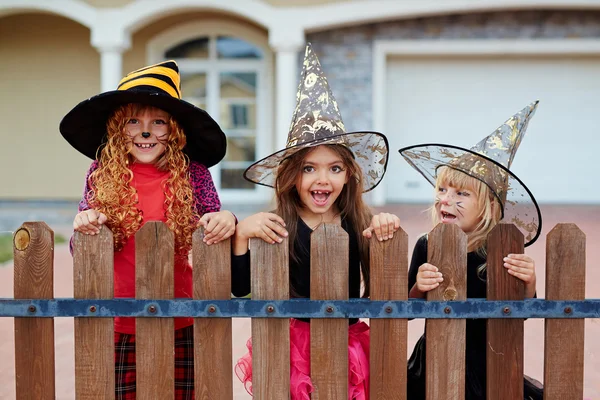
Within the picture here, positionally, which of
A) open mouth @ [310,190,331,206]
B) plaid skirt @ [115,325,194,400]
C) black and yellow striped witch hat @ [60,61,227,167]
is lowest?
plaid skirt @ [115,325,194,400]

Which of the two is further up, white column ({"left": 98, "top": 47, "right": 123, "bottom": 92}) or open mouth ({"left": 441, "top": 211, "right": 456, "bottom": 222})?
white column ({"left": 98, "top": 47, "right": 123, "bottom": 92})

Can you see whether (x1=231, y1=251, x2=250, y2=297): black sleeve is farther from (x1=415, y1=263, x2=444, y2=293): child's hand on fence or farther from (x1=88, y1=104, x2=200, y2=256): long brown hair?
(x1=415, y1=263, x2=444, y2=293): child's hand on fence

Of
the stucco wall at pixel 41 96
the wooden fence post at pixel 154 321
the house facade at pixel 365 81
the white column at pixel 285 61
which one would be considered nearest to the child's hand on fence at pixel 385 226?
the wooden fence post at pixel 154 321

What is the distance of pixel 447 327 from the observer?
1912mm

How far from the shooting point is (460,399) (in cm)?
195

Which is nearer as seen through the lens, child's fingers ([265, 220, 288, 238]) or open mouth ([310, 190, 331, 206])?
child's fingers ([265, 220, 288, 238])

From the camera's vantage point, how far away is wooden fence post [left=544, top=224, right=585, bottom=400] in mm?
1879

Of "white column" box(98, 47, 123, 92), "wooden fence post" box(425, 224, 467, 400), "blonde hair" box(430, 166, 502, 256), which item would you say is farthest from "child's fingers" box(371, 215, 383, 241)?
"white column" box(98, 47, 123, 92)

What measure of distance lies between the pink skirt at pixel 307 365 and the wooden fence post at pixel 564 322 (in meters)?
0.54

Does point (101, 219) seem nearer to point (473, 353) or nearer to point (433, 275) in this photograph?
point (433, 275)

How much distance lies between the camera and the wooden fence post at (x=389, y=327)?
1890mm

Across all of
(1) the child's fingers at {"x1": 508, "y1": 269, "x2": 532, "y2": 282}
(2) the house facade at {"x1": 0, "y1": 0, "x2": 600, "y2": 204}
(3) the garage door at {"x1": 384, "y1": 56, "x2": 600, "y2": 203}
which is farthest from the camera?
(3) the garage door at {"x1": 384, "y1": 56, "x2": 600, "y2": 203}

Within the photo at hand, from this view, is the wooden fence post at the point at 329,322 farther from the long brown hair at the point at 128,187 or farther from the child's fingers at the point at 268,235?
the long brown hair at the point at 128,187

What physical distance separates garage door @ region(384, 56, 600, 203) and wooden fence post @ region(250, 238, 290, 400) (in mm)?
9145
